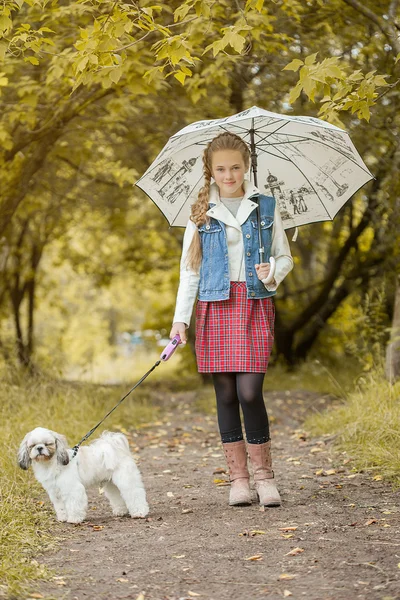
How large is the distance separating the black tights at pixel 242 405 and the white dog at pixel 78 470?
0.56m

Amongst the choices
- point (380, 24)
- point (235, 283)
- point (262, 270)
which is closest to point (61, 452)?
point (235, 283)

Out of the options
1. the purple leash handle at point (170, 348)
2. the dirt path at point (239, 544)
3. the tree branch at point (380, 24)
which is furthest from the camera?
Answer: the tree branch at point (380, 24)

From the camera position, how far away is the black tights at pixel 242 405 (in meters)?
4.15

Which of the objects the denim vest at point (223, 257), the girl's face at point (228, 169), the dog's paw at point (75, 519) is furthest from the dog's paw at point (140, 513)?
the girl's face at point (228, 169)

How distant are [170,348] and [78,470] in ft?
2.65

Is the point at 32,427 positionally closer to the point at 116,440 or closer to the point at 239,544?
the point at 116,440

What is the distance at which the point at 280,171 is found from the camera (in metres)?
4.60

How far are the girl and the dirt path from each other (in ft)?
1.11

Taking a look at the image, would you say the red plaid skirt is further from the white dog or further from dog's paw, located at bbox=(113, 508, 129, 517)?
dog's paw, located at bbox=(113, 508, 129, 517)

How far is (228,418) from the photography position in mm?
4297

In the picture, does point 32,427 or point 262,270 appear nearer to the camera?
point 262,270

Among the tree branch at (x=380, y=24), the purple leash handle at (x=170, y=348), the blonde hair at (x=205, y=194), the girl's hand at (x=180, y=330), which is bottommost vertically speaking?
the purple leash handle at (x=170, y=348)

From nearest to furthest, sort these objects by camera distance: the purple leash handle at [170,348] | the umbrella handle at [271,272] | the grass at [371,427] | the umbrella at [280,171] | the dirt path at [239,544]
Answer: the dirt path at [239,544] < the purple leash handle at [170,348] < the umbrella handle at [271,272] < the umbrella at [280,171] < the grass at [371,427]

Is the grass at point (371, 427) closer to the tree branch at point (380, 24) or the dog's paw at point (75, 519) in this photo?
the dog's paw at point (75, 519)
